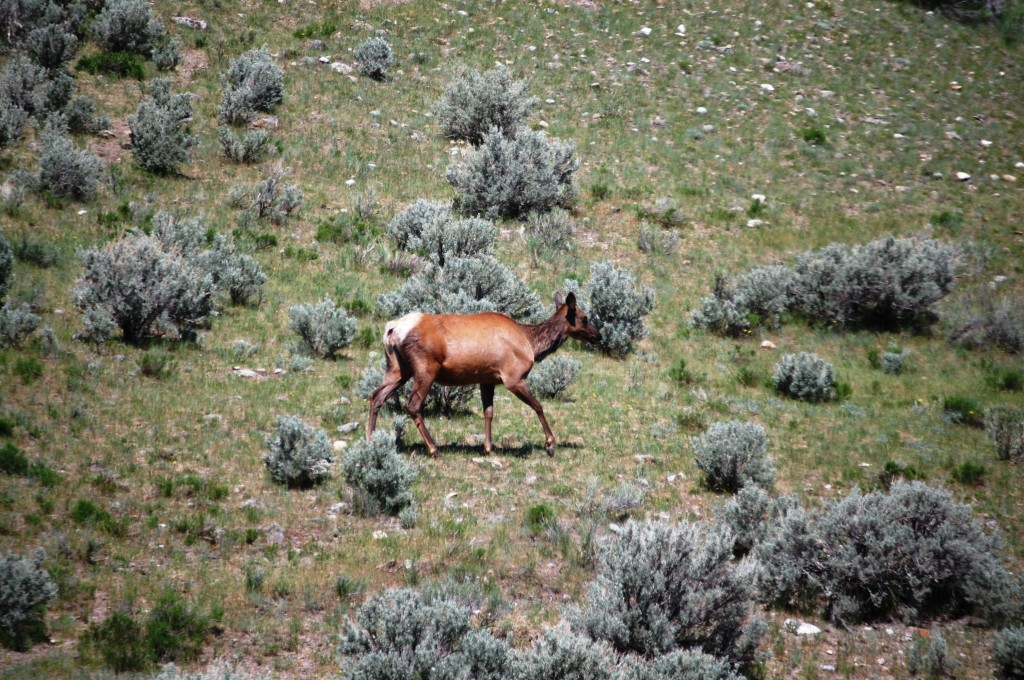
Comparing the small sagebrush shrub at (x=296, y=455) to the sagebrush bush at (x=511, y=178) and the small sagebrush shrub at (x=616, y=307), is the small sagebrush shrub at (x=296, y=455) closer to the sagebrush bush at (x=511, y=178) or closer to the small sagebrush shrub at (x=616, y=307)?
the small sagebrush shrub at (x=616, y=307)

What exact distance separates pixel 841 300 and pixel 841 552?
437 inches

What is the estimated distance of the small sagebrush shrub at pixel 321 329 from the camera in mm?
14984

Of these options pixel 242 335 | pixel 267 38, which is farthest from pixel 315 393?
pixel 267 38

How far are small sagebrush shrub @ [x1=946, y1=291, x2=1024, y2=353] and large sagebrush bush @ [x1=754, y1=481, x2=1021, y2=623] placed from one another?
10.9 meters

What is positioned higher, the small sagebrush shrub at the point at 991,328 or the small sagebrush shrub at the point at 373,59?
the small sagebrush shrub at the point at 373,59

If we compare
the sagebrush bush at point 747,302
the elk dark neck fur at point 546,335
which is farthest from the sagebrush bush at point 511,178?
the elk dark neck fur at point 546,335

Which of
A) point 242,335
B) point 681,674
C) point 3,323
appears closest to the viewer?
point 681,674

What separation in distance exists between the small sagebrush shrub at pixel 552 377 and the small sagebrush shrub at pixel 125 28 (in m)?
16.5

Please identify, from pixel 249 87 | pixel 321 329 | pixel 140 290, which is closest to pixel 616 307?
pixel 321 329

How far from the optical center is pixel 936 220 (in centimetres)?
2469

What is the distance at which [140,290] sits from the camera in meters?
14.4

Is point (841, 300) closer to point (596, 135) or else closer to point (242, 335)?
point (596, 135)

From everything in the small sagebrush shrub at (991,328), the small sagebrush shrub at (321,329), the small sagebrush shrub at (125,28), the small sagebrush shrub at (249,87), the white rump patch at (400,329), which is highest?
the small sagebrush shrub at (125,28)

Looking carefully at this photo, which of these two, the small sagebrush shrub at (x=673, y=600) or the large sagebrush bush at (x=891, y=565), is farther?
the large sagebrush bush at (x=891, y=565)
